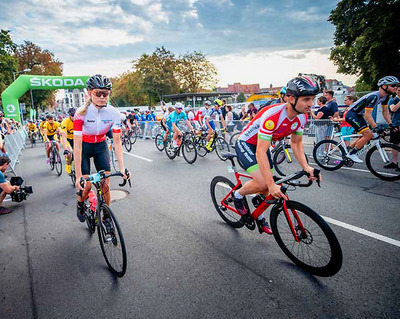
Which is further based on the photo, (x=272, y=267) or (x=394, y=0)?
(x=394, y=0)

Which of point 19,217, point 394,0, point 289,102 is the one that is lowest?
point 19,217

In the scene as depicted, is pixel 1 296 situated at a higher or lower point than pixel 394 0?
lower

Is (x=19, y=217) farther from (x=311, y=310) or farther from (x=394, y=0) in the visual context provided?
(x=394, y=0)

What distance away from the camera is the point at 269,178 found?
256 cm

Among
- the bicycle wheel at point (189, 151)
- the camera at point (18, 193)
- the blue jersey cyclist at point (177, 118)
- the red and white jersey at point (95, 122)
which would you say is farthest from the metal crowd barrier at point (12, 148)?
the red and white jersey at point (95, 122)

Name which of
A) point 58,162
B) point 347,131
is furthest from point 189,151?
point 347,131

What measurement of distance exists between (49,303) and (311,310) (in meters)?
2.53

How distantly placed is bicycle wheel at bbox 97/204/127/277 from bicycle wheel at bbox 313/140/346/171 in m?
5.98

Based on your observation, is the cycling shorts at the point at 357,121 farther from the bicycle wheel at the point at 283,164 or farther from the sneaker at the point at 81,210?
the sneaker at the point at 81,210

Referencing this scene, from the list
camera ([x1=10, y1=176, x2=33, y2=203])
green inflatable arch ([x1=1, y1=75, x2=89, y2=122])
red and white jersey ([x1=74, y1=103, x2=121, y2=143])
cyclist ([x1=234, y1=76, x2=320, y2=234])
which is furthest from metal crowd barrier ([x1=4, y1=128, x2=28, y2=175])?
green inflatable arch ([x1=1, y1=75, x2=89, y2=122])

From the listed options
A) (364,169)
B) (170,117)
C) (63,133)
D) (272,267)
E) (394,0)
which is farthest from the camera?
(394,0)

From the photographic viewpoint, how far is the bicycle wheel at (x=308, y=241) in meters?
2.46

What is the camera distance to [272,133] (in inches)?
104

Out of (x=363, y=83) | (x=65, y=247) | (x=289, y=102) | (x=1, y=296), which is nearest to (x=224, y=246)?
(x=289, y=102)
